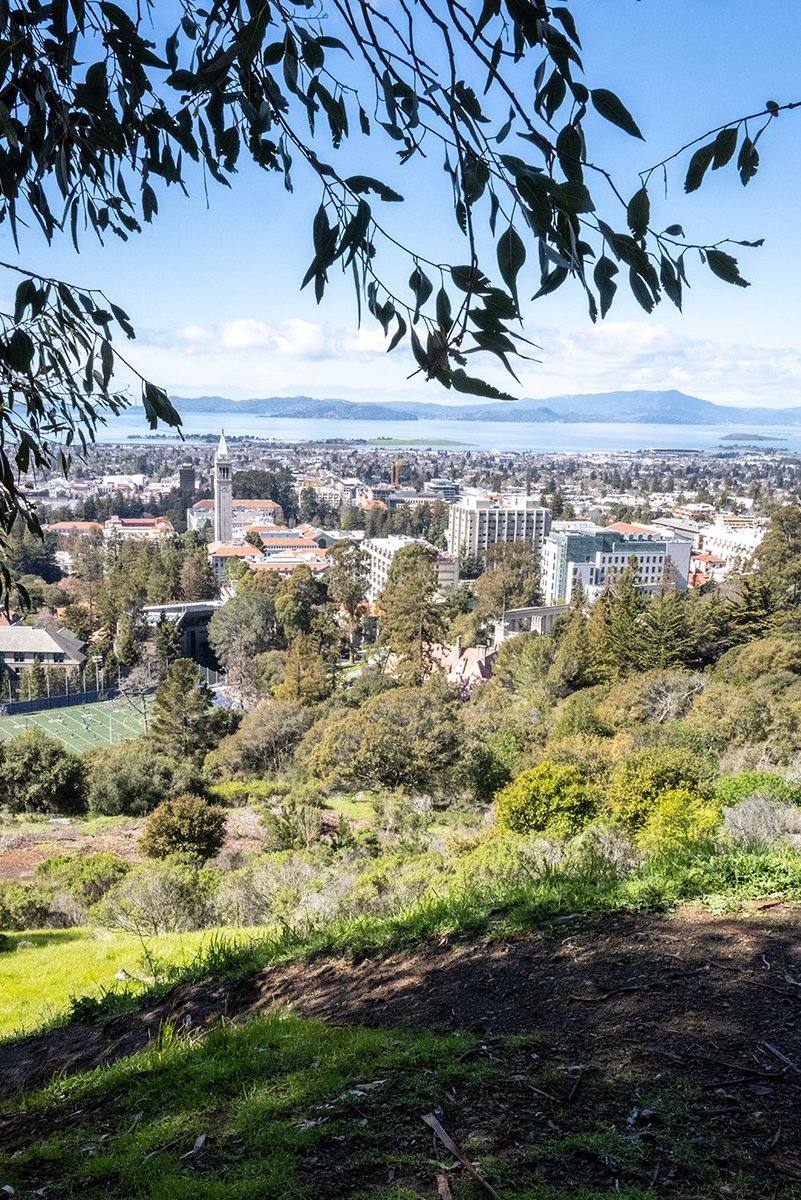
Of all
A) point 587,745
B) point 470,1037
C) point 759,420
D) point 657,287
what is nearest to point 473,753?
point 587,745

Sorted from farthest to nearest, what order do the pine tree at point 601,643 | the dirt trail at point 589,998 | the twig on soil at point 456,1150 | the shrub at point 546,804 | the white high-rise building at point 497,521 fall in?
the white high-rise building at point 497,521 < the pine tree at point 601,643 < the shrub at point 546,804 < the dirt trail at point 589,998 < the twig on soil at point 456,1150

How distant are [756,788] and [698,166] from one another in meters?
8.04

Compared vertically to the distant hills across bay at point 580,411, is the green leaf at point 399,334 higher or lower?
→ lower

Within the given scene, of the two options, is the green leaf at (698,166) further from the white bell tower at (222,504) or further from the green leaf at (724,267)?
the white bell tower at (222,504)

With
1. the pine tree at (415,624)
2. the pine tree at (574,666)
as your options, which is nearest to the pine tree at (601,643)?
the pine tree at (574,666)

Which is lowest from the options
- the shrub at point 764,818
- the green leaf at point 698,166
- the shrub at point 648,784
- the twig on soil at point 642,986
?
the shrub at point 648,784

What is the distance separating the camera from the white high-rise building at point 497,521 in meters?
60.3

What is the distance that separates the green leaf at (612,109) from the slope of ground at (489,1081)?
1.56 metres

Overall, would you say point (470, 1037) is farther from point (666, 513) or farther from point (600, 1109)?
point (666, 513)

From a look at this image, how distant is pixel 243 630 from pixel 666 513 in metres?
49.5

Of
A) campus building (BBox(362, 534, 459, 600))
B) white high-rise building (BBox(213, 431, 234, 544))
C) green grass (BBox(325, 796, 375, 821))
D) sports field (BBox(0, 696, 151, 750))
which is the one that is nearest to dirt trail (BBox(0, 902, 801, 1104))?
green grass (BBox(325, 796, 375, 821))

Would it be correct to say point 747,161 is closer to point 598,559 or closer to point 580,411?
point 598,559

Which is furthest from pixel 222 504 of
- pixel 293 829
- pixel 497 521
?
pixel 293 829

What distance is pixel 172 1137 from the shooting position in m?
1.84
